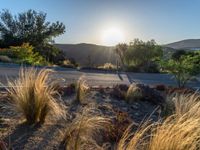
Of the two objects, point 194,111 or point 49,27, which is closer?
point 194,111

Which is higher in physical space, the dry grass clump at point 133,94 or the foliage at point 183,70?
the foliage at point 183,70

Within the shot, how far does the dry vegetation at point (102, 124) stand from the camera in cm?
525

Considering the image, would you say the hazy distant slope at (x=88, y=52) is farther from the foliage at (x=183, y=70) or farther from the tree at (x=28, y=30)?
the foliage at (x=183, y=70)

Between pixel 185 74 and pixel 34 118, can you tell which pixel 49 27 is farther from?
pixel 34 118

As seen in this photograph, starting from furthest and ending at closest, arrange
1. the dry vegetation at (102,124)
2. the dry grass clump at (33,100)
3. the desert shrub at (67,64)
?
the desert shrub at (67,64) → the dry grass clump at (33,100) → the dry vegetation at (102,124)

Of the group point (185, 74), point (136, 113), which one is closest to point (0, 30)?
point (185, 74)

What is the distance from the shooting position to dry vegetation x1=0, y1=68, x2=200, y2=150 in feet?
17.2

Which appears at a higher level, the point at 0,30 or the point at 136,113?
→ the point at 0,30

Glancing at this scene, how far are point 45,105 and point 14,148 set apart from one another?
1409mm

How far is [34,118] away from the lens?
762 cm

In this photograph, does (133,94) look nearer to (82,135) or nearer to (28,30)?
(82,135)

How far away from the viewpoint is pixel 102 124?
7.67 metres

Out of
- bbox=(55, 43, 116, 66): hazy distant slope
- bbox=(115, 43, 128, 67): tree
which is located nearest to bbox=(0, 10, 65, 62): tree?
bbox=(115, 43, 128, 67): tree

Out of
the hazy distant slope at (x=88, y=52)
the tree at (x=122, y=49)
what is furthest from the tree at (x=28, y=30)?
the hazy distant slope at (x=88, y=52)
